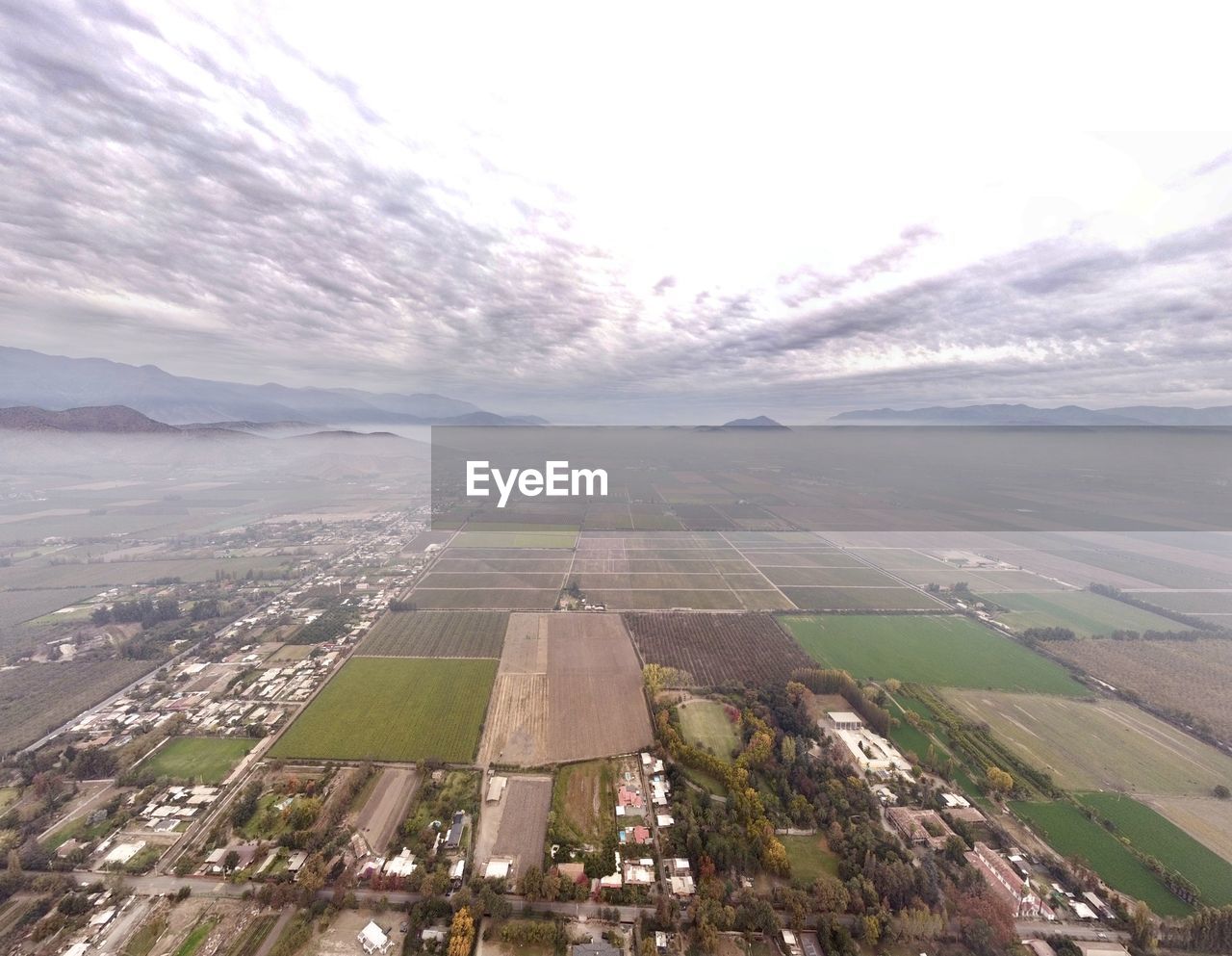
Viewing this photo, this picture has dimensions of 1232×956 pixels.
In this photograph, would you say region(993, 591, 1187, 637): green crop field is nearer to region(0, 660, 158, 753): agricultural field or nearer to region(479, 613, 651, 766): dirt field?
region(479, 613, 651, 766): dirt field

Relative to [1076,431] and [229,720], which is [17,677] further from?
[1076,431]

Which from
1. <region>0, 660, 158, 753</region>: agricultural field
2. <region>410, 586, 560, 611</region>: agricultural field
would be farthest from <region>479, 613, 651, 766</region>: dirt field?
<region>0, 660, 158, 753</region>: agricultural field

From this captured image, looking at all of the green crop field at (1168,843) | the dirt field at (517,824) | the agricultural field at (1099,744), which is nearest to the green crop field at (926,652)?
the agricultural field at (1099,744)

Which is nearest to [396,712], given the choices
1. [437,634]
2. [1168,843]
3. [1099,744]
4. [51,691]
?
[437,634]

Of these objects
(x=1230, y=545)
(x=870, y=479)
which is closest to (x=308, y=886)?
(x=1230, y=545)

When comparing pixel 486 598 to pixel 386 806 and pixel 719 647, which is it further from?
pixel 386 806

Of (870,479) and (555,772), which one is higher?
(870,479)
